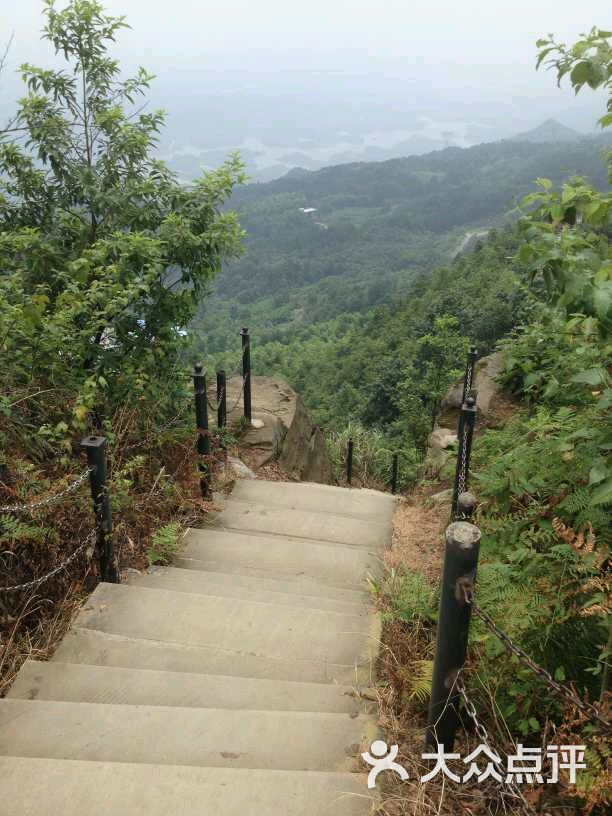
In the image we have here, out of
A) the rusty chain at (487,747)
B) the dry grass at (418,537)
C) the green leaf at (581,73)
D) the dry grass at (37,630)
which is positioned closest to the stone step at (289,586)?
the dry grass at (418,537)

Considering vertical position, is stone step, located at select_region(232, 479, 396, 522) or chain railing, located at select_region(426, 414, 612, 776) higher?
chain railing, located at select_region(426, 414, 612, 776)

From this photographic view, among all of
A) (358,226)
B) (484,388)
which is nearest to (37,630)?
(484,388)

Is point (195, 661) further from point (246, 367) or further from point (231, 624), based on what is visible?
point (246, 367)

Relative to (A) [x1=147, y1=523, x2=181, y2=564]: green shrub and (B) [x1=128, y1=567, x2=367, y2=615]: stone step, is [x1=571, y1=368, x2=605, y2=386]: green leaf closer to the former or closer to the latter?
(B) [x1=128, y1=567, x2=367, y2=615]: stone step

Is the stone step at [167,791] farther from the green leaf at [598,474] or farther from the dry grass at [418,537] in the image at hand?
the dry grass at [418,537]

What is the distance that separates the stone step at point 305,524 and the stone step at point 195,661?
5.18 feet

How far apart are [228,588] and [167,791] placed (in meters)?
1.45

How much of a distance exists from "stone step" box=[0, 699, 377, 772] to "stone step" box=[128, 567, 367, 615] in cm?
94

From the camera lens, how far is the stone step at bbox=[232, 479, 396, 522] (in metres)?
4.98

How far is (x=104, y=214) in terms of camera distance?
15.5 ft

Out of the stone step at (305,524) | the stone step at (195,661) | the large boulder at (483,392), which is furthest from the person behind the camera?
the large boulder at (483,392)

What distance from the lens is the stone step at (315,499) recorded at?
4.98m

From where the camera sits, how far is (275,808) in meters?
1.80

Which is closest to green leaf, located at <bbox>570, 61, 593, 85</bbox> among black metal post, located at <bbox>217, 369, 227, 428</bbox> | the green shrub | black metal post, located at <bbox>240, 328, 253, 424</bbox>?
the green shrub
